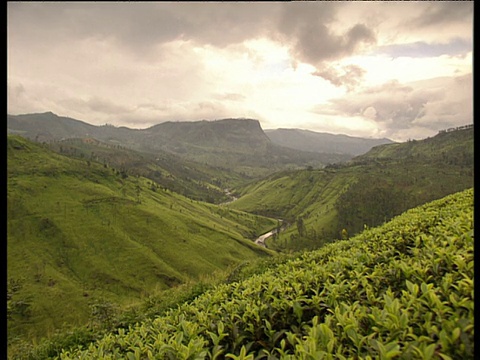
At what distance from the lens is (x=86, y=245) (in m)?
103

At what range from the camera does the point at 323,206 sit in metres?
192

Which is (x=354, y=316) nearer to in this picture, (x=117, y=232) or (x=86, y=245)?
(x=86, y=245)

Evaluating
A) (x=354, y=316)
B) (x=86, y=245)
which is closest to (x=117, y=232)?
(x=86, y=245)

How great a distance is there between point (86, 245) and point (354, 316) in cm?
11614

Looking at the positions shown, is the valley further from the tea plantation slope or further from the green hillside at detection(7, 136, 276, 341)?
the tea plantation slope

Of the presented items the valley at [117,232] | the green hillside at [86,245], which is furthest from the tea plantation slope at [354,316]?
the green hillside at [86,245]

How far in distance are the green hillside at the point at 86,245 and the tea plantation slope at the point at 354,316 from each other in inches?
2547

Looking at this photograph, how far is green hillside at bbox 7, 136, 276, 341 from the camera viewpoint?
75562 millimetres

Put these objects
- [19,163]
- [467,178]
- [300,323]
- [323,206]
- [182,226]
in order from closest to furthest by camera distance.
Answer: [300,323], [182,226], [19,163], [467,178], [323,206]

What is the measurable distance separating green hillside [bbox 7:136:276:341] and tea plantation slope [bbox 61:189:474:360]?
64686 millimetres

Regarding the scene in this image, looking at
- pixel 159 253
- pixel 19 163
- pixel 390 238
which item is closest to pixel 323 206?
pixel 159 253

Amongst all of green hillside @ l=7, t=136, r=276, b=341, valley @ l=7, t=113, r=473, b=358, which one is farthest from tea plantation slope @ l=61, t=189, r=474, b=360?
green hillside @ l=7, t=136, r=276, b=341
